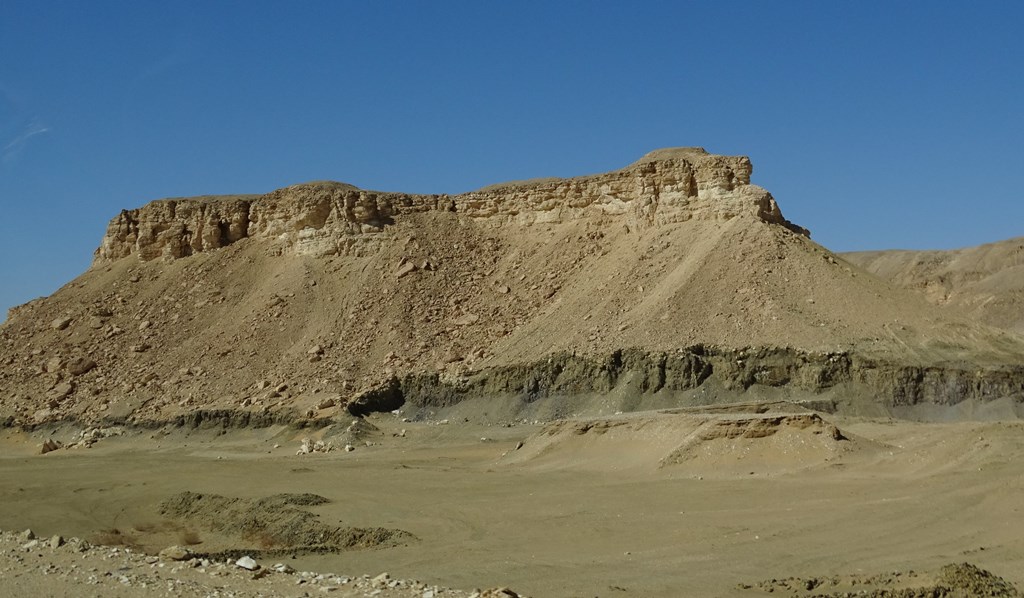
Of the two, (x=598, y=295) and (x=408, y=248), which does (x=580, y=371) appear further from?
(x=408, y=248)

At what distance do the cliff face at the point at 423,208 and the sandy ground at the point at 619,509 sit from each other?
1692cm

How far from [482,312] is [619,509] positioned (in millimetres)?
26711

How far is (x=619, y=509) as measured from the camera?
17.1 meters

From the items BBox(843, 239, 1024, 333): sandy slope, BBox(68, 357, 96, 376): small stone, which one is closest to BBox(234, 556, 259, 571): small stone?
BBox(68, 357, 96, 376): small stone

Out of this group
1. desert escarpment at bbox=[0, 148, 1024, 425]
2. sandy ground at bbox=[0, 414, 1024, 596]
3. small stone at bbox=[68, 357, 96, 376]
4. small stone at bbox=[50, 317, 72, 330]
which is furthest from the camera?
small stone at bbox=[50, 317, 72, 330]

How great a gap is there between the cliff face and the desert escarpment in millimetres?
104

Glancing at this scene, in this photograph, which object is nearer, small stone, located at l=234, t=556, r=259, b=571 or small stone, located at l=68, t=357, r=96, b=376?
small stone, located at l=234, t=556, r=259, b=571

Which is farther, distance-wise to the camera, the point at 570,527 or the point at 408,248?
the point at 408,248

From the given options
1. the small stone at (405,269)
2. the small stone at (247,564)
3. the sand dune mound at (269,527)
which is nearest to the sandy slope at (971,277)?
the small stone at (405,269)

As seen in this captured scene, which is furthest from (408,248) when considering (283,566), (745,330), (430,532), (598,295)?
(283,566)

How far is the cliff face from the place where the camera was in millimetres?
43469

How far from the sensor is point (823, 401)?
3222 centimetres

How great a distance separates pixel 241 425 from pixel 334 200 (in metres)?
15.5

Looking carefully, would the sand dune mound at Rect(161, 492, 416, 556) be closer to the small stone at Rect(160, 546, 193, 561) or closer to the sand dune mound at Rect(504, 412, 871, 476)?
the small stone at Rect(160, 546, 193, 561)
